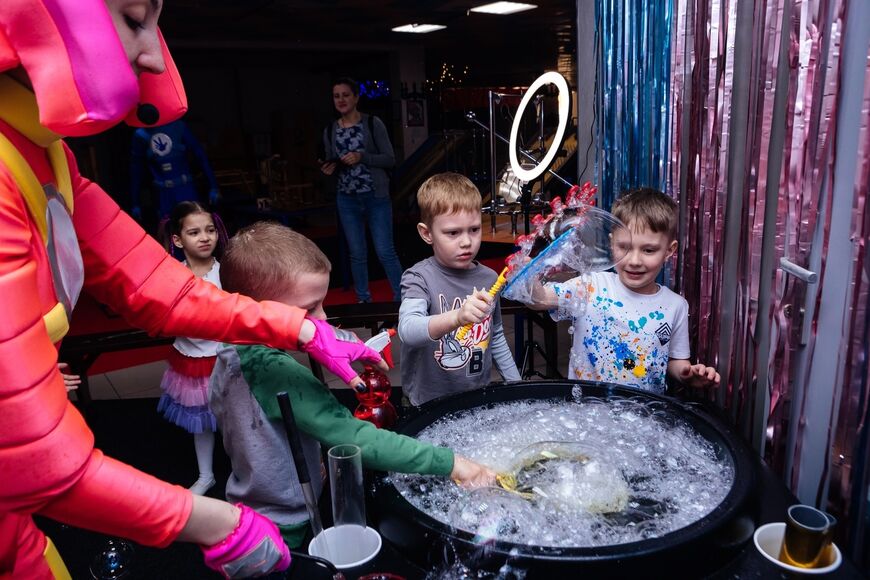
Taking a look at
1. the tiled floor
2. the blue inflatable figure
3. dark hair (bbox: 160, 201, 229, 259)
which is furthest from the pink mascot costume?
Result: the blue inflatable figure

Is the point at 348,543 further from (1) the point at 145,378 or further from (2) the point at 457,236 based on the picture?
(1) the point at 145,378

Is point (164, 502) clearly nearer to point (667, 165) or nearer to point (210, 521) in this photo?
point (210, 521)

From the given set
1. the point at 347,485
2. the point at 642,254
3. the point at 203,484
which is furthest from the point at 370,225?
the point at 347,485

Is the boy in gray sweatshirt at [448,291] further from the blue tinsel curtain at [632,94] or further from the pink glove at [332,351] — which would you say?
the blue tinsel curtain at [632,94]

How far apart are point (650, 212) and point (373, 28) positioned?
8.77m

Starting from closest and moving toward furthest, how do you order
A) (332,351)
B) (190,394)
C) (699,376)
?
(332,351) < (699,376) < (190,394)

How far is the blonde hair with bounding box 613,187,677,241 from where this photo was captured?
1910 mm

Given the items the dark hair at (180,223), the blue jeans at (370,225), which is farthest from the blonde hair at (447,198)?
the blue jeans at (370,225)

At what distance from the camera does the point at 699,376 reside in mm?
1832

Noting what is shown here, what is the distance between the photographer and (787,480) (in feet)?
5.46

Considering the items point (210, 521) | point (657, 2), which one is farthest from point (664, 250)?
point (210, 521)

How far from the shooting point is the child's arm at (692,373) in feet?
5.92

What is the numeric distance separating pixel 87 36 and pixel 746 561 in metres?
1.26

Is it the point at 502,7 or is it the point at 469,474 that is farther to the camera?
the point at 502,7
